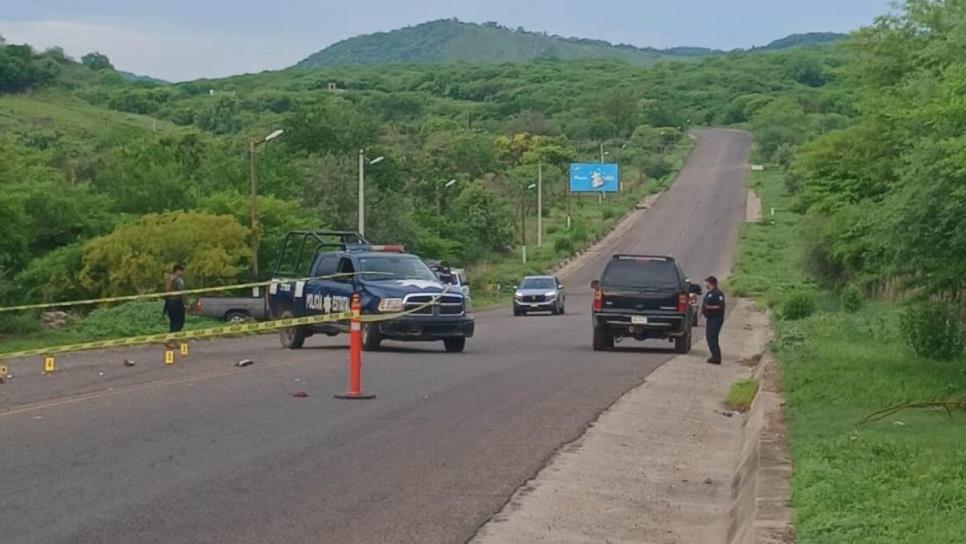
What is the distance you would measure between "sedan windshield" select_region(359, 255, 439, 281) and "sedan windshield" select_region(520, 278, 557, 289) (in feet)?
79.9

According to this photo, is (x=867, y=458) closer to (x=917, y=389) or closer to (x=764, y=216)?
(x=917, y=389)

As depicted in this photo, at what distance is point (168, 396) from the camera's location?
63.9 ft

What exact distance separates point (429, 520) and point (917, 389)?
9565 mm

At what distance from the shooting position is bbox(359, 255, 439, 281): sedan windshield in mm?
29766

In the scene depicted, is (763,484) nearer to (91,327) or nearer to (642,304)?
(642,304)

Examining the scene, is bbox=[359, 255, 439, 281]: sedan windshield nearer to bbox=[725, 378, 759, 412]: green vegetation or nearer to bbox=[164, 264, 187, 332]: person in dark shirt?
bbox=[164, 264, 187, 332]: person in dark shirt

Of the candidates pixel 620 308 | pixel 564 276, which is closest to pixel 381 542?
pixel 620 308

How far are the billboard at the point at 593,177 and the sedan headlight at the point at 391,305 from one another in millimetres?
82285

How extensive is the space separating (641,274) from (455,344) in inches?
177

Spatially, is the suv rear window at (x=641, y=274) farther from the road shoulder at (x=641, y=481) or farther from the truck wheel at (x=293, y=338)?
the road shoulder at (x=641, y=481)

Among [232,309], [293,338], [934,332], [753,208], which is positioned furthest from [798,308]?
[753,208]

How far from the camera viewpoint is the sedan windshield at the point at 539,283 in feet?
180


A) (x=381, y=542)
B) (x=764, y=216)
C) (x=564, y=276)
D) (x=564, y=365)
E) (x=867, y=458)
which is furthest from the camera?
(x=764, y=216)

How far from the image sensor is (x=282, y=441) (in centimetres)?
1512
